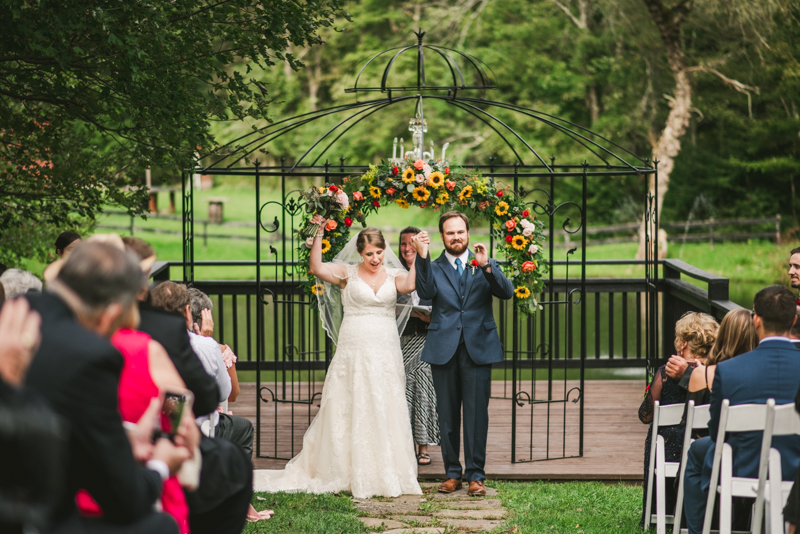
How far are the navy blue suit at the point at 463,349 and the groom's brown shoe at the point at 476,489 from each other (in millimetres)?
30

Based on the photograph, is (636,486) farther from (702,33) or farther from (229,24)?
(702,33)

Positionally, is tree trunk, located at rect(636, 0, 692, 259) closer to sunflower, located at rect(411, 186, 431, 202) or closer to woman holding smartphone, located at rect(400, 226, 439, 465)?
woman holding smartphone, located at rect(400, 226, 439, 465)

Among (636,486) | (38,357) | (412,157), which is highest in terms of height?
(412,157)

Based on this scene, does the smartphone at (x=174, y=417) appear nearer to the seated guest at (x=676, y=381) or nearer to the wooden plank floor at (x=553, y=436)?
the seated guest at (x=676, y=381)

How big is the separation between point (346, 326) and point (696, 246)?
17.2 metres

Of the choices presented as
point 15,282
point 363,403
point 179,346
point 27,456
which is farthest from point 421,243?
point 27,456

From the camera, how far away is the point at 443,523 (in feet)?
14.8

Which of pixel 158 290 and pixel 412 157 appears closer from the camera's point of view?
pixel 158 290

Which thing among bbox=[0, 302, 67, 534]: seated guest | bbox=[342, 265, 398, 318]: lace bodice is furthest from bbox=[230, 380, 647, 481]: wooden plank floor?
bbox=[0, 302, 67, 534]: seated guest

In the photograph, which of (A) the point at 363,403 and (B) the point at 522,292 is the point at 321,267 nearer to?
(A) the point at 363,403

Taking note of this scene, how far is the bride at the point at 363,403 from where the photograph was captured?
16.6 feet

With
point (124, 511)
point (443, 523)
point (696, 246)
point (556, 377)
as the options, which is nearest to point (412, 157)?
point (443, 523)

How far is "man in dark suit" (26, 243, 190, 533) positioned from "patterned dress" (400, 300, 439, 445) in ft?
12.1

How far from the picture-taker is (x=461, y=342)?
509 cm
